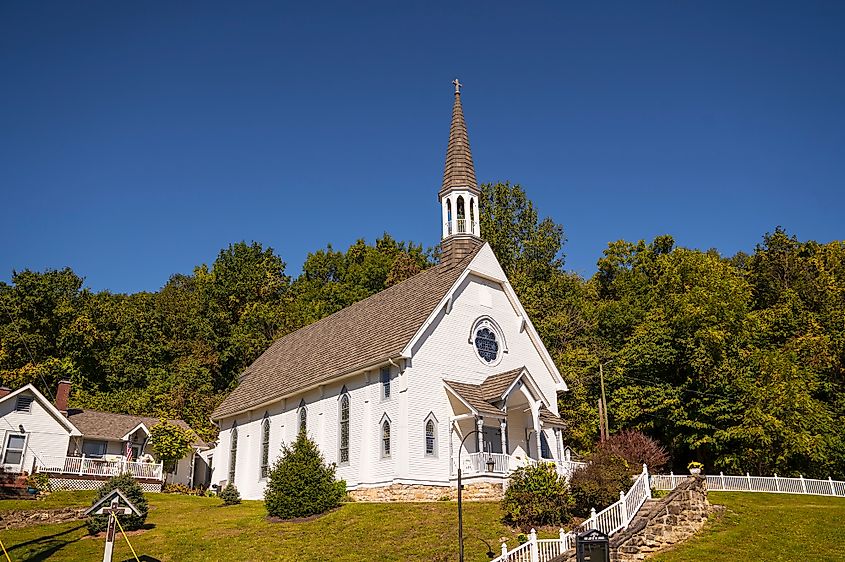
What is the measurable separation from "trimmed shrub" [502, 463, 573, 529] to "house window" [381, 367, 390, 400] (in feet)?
25.5

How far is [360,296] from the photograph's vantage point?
64.1 metres

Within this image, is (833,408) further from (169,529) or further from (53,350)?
(53,350)

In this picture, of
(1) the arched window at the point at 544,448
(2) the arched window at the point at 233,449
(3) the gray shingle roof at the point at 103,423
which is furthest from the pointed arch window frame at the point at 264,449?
(1) the arched window at the point at 544,448

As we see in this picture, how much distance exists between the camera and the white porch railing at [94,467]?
38.6m

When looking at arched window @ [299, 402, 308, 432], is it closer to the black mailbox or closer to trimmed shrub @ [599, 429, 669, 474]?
trimmed shrub @ [599, 429, 669, 474]

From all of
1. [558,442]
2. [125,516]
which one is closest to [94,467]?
[125,516]

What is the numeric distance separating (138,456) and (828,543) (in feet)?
126

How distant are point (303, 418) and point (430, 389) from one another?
8247 millimetres

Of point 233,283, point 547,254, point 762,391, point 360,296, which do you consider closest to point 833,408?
point 762,391

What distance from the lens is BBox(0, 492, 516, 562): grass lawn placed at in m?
21.2

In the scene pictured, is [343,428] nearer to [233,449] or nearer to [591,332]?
[233,449]

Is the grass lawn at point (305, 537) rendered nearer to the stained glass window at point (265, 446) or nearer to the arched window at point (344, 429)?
the arched window at point (344, 429)

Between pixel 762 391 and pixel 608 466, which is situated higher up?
pixel 762 391

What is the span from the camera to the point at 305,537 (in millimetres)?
23766
